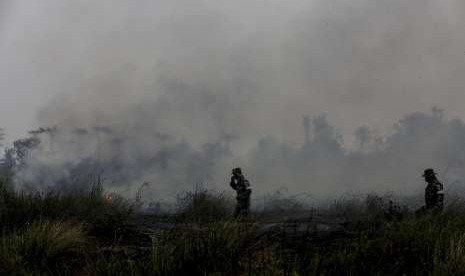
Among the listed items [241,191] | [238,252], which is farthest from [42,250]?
[241,191]

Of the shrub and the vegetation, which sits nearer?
the vegetation

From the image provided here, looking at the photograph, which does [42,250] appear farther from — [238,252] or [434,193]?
[434,193]

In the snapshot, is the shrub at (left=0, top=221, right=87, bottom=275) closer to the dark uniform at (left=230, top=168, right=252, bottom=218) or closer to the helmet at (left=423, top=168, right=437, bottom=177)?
the dark uniform at (left=230, top=168, right=252, bottom=218)

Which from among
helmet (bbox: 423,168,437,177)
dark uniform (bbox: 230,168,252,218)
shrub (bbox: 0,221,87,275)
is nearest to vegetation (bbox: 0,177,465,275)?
shrub (bbox: 0,221,87,275)

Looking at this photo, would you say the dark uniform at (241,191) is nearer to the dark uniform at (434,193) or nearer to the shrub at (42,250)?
the dark uniform at (434,193)

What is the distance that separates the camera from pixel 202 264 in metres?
7.29

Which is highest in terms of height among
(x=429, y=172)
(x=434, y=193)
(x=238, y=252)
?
(x=429, y=172)

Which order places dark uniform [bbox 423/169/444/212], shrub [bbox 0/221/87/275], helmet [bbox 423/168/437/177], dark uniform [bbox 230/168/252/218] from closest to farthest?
1. shrub [bbox 0/221/87/275]
2. dark uniform [bbox 423/169/444/212]
3. helmet [bbox 423/168/437/177]
4. dark uniform [bbox 230/168/252/218]

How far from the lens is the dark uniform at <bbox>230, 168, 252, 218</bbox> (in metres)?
16.0

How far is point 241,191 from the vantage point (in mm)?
16250

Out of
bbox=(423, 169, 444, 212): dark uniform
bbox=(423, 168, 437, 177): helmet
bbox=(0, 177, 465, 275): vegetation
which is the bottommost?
bbox=(0, 177, 465, 275): vegetation

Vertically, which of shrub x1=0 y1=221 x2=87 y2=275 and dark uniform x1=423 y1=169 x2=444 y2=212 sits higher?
dark uniform x1=423 y1=169 x2=444 y2=212

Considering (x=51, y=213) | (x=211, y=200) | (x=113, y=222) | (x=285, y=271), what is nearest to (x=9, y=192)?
(x=51, y=213)

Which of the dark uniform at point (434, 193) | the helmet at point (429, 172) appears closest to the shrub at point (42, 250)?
the dark uniform at point (434, 193)
